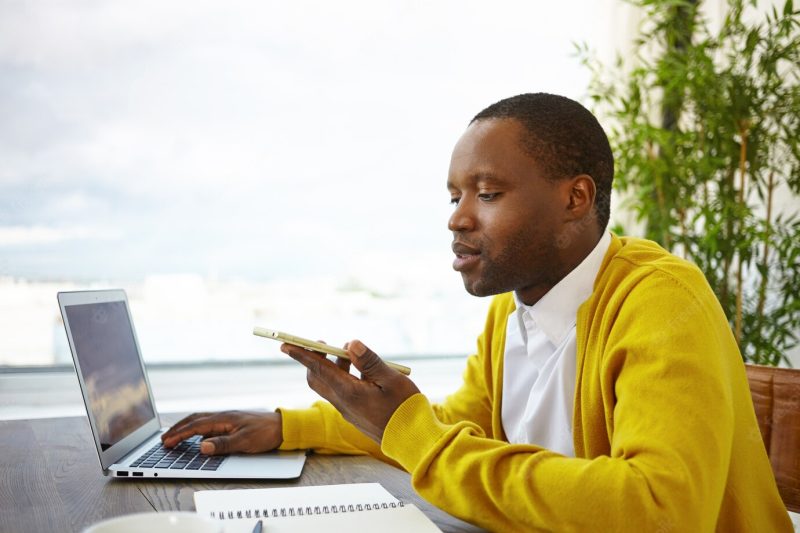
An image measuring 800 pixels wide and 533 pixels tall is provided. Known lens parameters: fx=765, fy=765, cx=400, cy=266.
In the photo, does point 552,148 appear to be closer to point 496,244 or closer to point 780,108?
point 496,244

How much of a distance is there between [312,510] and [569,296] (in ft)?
1.65

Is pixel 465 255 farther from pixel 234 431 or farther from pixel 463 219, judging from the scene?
pixel 234 431

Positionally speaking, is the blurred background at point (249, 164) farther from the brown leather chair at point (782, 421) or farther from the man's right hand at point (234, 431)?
the brown leather chair at point (782, 421)

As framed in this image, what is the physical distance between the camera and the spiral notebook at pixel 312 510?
88cm

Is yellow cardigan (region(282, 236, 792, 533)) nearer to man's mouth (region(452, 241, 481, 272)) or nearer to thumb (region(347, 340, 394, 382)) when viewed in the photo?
thumb (region(347, 340, 394, 382))

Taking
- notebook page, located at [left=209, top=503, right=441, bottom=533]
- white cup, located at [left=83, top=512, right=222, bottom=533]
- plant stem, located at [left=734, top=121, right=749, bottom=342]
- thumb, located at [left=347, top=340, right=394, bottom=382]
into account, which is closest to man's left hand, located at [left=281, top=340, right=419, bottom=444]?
thumb, located at [left=347, top=340, right=394, bottom=382]

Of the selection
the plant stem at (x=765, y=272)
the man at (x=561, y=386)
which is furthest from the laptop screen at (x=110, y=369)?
the plant stem at (x=765, y=272)

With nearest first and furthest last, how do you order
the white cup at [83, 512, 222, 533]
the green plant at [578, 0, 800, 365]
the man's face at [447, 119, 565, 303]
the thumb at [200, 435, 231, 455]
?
1. the white cup at [83, 512, 222, 533]
2. the man's face at [447, 119, 565, 303]
3. the thumb at [200, 435, 231, 455]
4. the green plant at [578, 0, 800, 365]

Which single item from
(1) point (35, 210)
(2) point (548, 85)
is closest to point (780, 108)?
(2) point (548, 85)

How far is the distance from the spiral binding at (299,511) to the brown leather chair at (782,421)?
68 cm

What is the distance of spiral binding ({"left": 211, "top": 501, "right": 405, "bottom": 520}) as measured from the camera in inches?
35.9

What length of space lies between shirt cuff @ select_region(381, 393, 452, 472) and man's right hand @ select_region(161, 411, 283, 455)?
1.17ft

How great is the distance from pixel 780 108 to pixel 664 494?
1.65 meters

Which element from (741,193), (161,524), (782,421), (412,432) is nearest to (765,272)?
(741,193)
